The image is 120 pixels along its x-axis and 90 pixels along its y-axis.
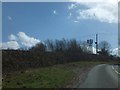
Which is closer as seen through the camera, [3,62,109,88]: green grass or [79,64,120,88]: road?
[3,62,109,88]: green grass

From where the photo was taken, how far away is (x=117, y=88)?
2092 centimetres

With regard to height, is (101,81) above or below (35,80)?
below

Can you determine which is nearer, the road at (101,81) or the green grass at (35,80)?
the green grass at (35,80)

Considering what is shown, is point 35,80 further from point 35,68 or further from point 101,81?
point 35,68

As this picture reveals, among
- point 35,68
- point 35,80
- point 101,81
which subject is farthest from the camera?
point 35,68

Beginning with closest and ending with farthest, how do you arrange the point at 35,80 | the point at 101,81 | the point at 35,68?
the point at 35,80, the point at 101,81, the point at 35,68

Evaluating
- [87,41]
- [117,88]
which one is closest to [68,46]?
[87,41]

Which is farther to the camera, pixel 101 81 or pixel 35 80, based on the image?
pixel 101 81

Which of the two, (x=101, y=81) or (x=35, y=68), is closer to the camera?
(x=101, y=81)

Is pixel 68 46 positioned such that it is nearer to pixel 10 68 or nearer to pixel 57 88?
pixel 10 68

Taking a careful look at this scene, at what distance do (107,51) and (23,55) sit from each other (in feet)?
309

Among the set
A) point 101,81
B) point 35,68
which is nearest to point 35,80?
point 101,81

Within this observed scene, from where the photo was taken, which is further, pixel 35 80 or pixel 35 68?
pixel 35 68

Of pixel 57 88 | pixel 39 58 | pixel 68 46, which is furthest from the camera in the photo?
pixel 68 46
